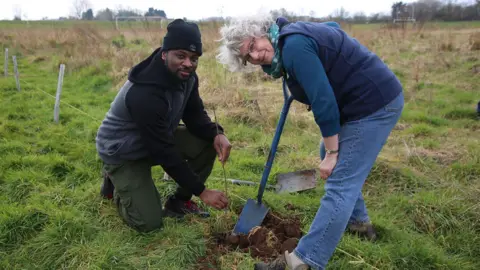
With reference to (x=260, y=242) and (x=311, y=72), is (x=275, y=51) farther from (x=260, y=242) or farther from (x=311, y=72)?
(x=260, y=242)

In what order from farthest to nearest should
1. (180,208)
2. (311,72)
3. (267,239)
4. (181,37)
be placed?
1. (180,208)
2. (267,239)
3. (181,37)
4. (311,72)

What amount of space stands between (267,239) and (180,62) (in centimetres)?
148

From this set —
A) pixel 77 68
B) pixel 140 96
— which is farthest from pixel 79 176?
pixel 77 68

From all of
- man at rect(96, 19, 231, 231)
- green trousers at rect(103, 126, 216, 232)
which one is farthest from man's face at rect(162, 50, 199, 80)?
green trousers at rect(103, 126, 216, 232)

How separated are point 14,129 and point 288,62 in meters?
5.09

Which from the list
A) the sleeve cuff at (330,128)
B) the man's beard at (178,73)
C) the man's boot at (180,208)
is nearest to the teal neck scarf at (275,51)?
the sleeve cuff at (330,128)

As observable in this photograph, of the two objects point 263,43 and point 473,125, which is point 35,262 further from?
point 473,125

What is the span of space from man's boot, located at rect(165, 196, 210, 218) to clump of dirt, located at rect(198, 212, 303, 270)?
39 centimetres

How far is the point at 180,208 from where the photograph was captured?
11.5 ft

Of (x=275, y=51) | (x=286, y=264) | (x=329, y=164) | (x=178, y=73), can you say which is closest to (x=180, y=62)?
(x=178, y=73)

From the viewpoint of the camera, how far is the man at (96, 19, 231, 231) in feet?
9.16

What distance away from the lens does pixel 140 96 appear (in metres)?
2.77

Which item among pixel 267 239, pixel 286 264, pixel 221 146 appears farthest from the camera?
pixel 221 146

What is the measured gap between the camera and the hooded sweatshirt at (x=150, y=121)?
9.14 feet
